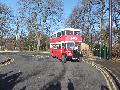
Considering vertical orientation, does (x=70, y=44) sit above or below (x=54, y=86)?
above

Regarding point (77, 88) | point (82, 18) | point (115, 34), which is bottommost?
point (77, 88)

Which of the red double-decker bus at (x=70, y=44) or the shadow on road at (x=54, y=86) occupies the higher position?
the red double-decker bus at (x=70, y=44)

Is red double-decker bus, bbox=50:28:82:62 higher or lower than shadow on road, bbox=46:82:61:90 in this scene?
higher

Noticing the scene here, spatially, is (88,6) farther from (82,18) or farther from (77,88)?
(77,88)

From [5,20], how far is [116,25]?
4038 cm

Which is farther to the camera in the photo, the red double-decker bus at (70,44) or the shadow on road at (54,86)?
the red double-decker bus at (70,44)

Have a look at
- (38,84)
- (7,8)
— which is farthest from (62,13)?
(38,84)

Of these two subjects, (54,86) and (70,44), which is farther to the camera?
(70,44)

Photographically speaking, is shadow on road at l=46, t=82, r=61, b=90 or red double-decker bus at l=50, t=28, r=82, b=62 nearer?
shadow on road at l=46, t=82, r=61, b=90

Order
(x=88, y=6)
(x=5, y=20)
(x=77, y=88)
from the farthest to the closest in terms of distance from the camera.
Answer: (x=5, y=20)
(x=88, y=6)
(x=77, y=88)

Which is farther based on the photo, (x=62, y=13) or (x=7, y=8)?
(x=7, y=8)

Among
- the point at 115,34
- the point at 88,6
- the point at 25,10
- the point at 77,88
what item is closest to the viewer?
the point at 77,88

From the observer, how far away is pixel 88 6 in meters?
67.6

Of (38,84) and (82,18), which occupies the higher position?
(82,18)
